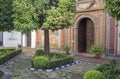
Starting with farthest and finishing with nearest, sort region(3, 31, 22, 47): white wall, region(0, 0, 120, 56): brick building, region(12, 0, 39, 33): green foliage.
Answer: region(3, 31, 22, 47): white wall → region(0, 0, 120, 56): brick building → region(12, 0, 39, 33): green foliage

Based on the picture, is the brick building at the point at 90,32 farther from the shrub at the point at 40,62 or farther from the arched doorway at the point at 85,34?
the shrub at the point at 40,62

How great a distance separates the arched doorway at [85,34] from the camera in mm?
19781

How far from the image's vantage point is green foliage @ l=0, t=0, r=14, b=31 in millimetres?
14023

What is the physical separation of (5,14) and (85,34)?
344 inches

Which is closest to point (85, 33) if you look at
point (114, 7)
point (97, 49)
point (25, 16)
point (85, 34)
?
point (85, 34)

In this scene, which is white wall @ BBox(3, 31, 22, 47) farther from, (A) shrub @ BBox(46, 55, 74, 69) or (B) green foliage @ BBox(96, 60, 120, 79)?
(B) green foliage @ BBox(96, 60, 120, 79)

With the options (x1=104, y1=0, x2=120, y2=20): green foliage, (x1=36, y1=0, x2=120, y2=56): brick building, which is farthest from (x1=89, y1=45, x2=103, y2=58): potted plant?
(x1=104, y1=0, x2=120, y2=20): green foliage

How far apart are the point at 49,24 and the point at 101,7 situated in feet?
20.6

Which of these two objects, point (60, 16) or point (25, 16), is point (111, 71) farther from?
point (25, 16)

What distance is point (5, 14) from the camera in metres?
14.2

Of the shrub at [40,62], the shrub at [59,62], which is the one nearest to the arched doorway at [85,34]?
the shrub at [59,62]

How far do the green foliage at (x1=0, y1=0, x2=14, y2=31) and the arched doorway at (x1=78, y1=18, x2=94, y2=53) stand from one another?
7.36 meters

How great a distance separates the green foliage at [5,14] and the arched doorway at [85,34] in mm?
7358

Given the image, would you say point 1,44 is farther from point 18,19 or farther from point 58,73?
point 58,73
